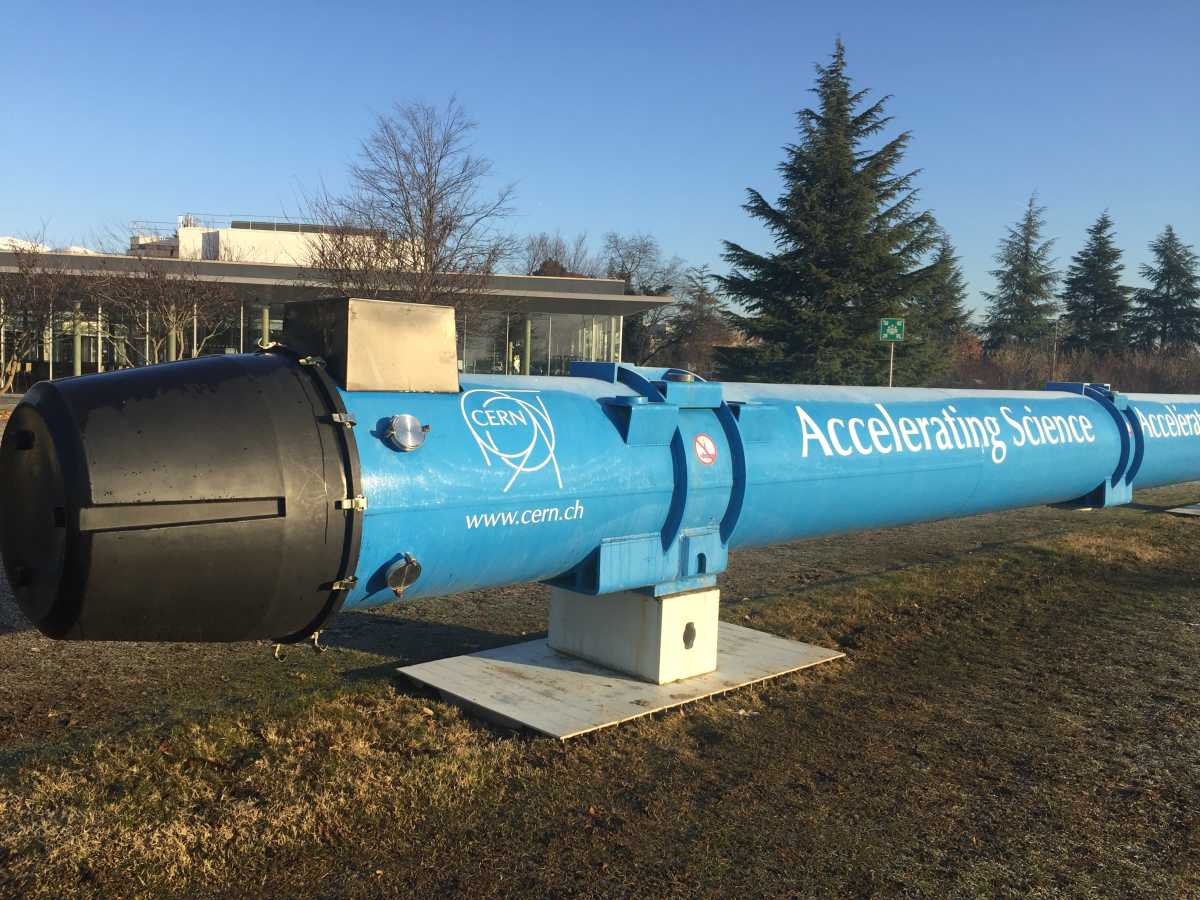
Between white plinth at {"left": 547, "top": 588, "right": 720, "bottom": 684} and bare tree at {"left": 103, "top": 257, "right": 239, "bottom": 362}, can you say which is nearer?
A: white plinth at {"left": 547, "top": 588, "right": 720, "bottom": 684}

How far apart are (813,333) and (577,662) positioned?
25076 mm

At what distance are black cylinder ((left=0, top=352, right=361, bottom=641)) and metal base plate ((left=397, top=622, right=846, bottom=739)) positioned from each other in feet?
5.54

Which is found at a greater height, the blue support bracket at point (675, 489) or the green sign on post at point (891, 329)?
the green sign on post at point (891, 329)

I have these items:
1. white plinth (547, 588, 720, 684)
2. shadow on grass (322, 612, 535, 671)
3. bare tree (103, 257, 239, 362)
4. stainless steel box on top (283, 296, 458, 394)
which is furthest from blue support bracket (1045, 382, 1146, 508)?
bare tree (103, 257, 239, 362)

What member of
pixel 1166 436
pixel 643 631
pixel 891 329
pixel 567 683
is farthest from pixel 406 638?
pixel 891 329

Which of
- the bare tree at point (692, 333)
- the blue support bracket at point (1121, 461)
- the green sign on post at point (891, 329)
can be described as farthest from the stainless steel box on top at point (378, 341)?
the bare tree at point (692, 333)

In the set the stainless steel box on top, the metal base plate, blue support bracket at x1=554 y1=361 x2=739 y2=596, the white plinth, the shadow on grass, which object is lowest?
the shadow on grass

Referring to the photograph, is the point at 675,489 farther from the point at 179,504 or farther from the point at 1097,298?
the point at 1097,298

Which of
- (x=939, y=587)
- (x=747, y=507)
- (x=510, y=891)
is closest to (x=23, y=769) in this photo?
(x=510, y=891)

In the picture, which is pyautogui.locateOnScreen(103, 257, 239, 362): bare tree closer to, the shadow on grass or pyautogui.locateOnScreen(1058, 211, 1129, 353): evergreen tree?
the shadow on grass

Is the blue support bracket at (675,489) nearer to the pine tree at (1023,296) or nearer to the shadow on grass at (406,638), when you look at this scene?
the shadow on grass at (406,638)

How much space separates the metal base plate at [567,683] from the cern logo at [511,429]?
4.76 ft

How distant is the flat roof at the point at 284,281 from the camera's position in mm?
25594

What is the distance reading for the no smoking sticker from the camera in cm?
527
